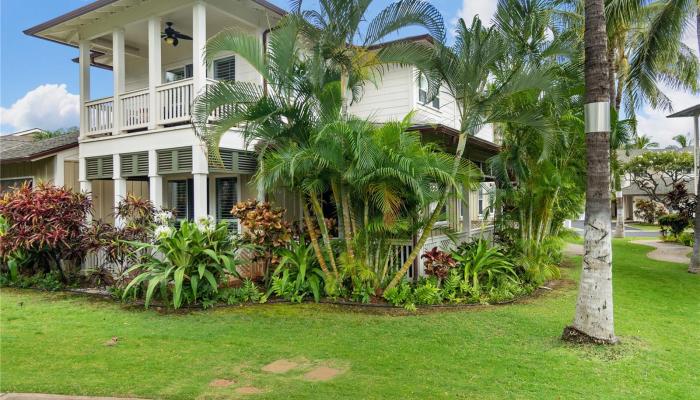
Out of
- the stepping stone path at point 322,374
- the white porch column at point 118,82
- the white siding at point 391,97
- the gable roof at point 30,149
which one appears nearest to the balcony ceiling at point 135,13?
the white porch column at point 118,82

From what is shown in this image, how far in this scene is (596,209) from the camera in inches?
233

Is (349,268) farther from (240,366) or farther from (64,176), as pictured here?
(64,176)

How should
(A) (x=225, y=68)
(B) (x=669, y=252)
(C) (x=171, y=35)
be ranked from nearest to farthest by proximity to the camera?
(C) (x=171, y=35)
(A) (x=225, y=68)
(B) (x=669, y=252)

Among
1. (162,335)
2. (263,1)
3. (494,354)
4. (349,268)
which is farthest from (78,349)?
(263,1)

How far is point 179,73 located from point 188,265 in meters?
8.24

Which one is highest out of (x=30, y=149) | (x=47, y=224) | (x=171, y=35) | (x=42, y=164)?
(x=171, y=35)

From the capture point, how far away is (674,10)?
38.9ft

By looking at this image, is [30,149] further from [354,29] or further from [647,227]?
[647,227]

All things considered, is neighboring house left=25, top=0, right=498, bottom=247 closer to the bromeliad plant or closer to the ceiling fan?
the ceiling fan

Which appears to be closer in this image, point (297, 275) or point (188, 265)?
point (188, 265)

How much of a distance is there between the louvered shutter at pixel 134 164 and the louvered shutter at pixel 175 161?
59 cm

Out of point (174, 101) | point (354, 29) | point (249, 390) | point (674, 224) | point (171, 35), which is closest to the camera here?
point (249, 390)

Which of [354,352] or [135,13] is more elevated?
[135,13]

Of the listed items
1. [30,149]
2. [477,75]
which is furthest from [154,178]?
[477,75]
